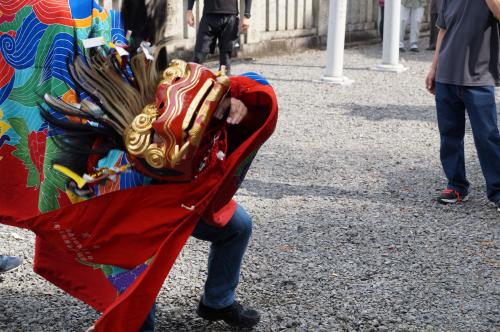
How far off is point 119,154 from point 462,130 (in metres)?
2.99

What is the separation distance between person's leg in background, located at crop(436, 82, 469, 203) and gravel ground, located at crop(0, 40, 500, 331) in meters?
0.16

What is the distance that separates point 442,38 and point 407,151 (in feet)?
5.61

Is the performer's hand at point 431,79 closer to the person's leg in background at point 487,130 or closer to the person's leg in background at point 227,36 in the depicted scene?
the person's leg in background at point 487,130

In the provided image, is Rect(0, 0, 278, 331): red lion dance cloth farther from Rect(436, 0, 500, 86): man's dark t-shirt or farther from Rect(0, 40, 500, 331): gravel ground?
Rect(436, 0, 500, 86): man's dark t-shirt

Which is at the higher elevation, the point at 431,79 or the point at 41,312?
the point at 431,79

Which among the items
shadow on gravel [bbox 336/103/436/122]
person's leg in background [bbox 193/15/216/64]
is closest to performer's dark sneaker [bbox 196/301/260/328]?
shadow on gravel [bbox 336/103/436/122]

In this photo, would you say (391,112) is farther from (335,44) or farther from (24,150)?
(24,150)

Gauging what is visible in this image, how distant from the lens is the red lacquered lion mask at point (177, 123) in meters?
2.44

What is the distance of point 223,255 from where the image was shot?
3074 mm

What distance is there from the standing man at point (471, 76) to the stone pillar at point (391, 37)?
232 inches

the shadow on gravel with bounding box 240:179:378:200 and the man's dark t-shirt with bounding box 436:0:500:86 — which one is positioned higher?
the man's dark t-shirt with bounding box 436:0:500:86

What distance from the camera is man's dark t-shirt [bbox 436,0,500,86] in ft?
15.8

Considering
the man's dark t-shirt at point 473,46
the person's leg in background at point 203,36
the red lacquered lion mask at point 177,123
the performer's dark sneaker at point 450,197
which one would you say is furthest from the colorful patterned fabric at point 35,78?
the person's leg in background at point 203,36

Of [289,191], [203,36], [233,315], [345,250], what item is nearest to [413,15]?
[203,36]
